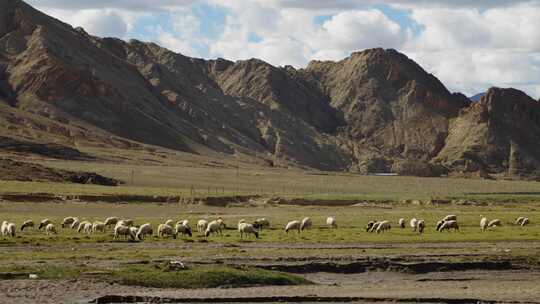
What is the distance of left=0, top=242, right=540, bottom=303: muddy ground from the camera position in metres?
32.4

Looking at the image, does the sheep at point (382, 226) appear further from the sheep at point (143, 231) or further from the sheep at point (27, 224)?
the sheep at point (27, 224)


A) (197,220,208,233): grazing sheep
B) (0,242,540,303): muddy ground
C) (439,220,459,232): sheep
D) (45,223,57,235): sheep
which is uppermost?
(439,220,459,232): sheep

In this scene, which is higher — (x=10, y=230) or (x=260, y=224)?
(x=260, y=224)

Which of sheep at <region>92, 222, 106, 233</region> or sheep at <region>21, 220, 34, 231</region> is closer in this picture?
sheep at <region>92, 222, 106, 233</region>

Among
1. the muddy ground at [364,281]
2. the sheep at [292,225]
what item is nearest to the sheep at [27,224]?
the muddy ground at [364,281]

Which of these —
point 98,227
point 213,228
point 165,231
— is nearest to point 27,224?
point 98,227

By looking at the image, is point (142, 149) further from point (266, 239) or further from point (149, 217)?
point (266, 239)

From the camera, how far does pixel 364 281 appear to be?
39.3 metres

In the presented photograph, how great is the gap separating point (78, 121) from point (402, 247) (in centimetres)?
14056

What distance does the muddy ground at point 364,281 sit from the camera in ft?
106

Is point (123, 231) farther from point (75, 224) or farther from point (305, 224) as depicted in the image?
point (305, 224)

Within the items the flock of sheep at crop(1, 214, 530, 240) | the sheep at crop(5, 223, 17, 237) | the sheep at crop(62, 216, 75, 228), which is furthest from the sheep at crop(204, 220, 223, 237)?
the sheep at crop(5, 223, 17, 237)

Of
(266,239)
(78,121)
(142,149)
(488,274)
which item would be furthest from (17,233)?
(78,121)

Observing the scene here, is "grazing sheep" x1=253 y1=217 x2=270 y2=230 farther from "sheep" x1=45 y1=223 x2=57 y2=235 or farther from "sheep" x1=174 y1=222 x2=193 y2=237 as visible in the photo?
"sheep" x1=45 y1=223 x2=57 y2=235
